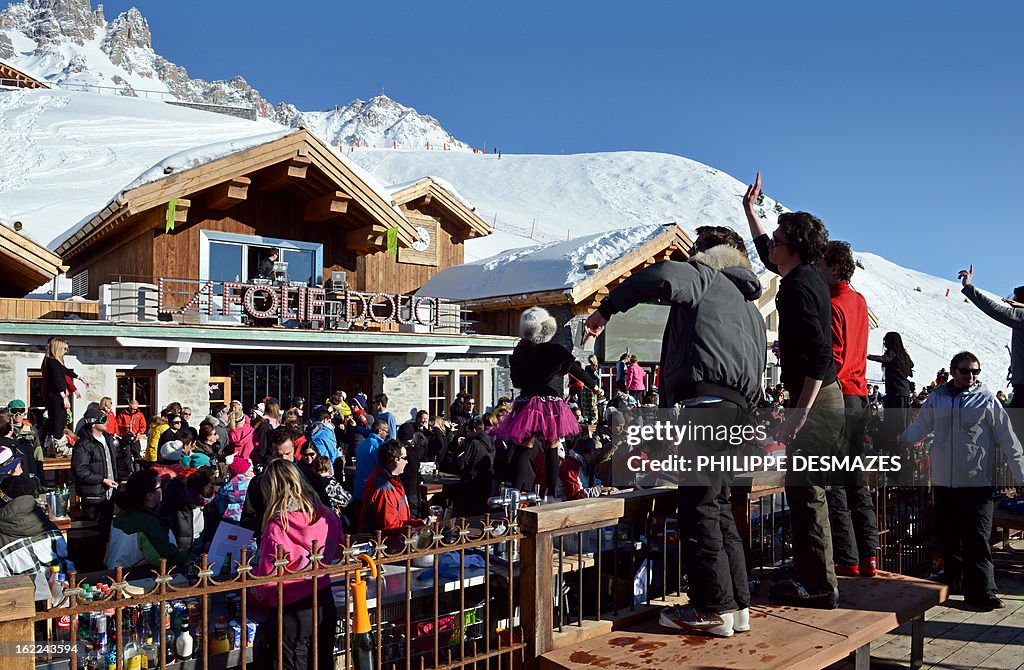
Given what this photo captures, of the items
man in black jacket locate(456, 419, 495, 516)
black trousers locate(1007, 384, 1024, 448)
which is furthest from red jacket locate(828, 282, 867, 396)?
man in black jacket locate(456, 419, 495, 516)

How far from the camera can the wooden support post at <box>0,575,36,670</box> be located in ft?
7.48

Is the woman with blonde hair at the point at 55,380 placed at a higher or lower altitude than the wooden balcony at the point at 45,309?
lower

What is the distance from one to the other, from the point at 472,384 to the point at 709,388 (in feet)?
46.8

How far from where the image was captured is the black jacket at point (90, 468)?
781cm

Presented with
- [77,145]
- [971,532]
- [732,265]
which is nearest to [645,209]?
[77,145]

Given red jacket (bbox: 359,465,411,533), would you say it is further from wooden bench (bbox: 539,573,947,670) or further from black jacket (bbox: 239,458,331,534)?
wooden bench (bbox: 539,573,947,670)

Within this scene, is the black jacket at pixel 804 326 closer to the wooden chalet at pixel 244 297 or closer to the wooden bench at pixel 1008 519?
the wooden bench at pixel 1008 519

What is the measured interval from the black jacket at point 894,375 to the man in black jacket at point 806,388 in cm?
526

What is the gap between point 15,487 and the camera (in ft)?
17.2

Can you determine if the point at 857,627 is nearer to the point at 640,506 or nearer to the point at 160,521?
the point at 640,506

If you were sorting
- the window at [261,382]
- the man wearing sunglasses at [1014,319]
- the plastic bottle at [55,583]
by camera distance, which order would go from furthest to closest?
the window at [261,382]
the man wearing sunglasses at [1014,319]
the plastic bottle at [55,583]

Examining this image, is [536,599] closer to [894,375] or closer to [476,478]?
[476,478]

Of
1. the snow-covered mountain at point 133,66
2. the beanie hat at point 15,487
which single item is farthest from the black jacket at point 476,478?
the snow-covered mountain at point 133,66

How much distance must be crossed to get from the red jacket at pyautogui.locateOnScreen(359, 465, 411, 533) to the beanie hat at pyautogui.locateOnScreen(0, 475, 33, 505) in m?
2.40
